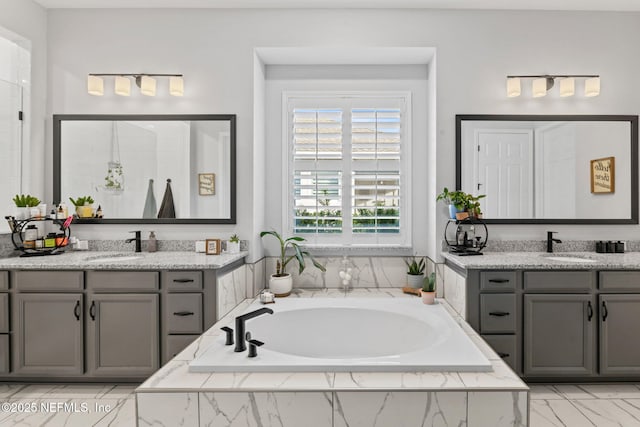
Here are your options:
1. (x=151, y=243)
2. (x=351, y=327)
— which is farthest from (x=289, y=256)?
(x=151, y=243)

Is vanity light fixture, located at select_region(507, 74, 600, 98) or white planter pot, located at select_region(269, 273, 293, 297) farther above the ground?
vanity light fixture, located at select_region(507, 74, 600, 98)

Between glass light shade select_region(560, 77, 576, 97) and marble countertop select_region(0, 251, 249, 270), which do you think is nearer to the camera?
marble countertop select_region(0, 251, 249, 270)

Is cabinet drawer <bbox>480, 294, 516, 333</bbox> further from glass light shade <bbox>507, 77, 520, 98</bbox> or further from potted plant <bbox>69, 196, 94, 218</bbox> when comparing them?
potted plant <bbox>69, 196, 94, 218</bbox>

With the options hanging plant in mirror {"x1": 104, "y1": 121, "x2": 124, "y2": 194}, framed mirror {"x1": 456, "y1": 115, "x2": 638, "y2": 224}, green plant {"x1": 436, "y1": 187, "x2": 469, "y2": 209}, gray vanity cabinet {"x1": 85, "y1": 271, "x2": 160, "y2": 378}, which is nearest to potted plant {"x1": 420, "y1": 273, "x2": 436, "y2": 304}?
green plant {"x1": 436, "y1": 187, "x2": 469, "y2": 209}

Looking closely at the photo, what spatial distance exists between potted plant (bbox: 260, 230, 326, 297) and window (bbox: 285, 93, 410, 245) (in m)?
0.18

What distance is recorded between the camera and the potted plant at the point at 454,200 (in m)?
2.79

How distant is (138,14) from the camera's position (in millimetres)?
2936

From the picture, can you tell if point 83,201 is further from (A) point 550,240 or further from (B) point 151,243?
(A) point 550,240

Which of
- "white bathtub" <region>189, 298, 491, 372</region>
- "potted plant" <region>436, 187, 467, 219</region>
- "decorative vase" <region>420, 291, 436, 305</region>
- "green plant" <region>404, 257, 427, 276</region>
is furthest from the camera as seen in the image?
"green plant" <region>404, 257, 427, 276</region>

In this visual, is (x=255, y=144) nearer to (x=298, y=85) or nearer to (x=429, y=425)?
(x=298, y=85)

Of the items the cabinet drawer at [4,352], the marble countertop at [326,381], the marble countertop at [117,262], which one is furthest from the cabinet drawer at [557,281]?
the cabinet drawer at [4,352]

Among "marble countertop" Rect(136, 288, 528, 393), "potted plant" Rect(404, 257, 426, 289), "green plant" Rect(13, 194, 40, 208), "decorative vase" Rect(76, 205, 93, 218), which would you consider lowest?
"marble countertop" Rect(136, 288, 528, 393)

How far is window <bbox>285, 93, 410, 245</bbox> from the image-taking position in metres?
3.22

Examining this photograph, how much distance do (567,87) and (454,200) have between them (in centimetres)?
133
